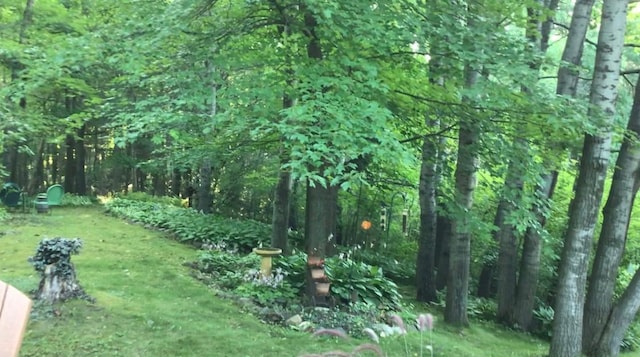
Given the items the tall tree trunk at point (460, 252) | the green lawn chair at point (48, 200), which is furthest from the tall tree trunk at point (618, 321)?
the green lawn chair at point (48, 200)

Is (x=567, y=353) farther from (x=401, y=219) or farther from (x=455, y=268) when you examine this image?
(x=401, y=219)

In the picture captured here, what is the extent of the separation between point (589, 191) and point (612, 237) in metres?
0.99

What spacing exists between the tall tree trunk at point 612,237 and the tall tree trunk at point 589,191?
0.68 meters

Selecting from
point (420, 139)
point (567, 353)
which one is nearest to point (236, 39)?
point (420, 139)

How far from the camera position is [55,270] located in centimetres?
489

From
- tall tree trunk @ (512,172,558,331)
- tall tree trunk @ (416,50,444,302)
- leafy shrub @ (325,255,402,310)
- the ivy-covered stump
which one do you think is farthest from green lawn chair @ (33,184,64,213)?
tall tree trunk @ (512,172,558,331)

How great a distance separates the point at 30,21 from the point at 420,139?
31.9ft

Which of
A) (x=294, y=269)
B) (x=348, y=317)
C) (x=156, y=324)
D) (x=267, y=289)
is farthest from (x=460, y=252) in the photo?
(x=156, y=324)

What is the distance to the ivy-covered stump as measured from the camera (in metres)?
4.89

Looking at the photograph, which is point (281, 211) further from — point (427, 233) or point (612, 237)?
point (612, 237)

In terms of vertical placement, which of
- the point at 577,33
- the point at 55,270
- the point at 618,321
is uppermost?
the point at 577,33

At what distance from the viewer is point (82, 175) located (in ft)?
60.8

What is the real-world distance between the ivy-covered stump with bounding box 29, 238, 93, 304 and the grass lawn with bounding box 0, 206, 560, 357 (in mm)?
152

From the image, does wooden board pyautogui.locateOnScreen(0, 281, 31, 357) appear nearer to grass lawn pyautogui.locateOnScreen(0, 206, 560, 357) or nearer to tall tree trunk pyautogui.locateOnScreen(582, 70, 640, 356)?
grass lawn pyautogui.locateOnScreen(0, 206, 560, 357)
